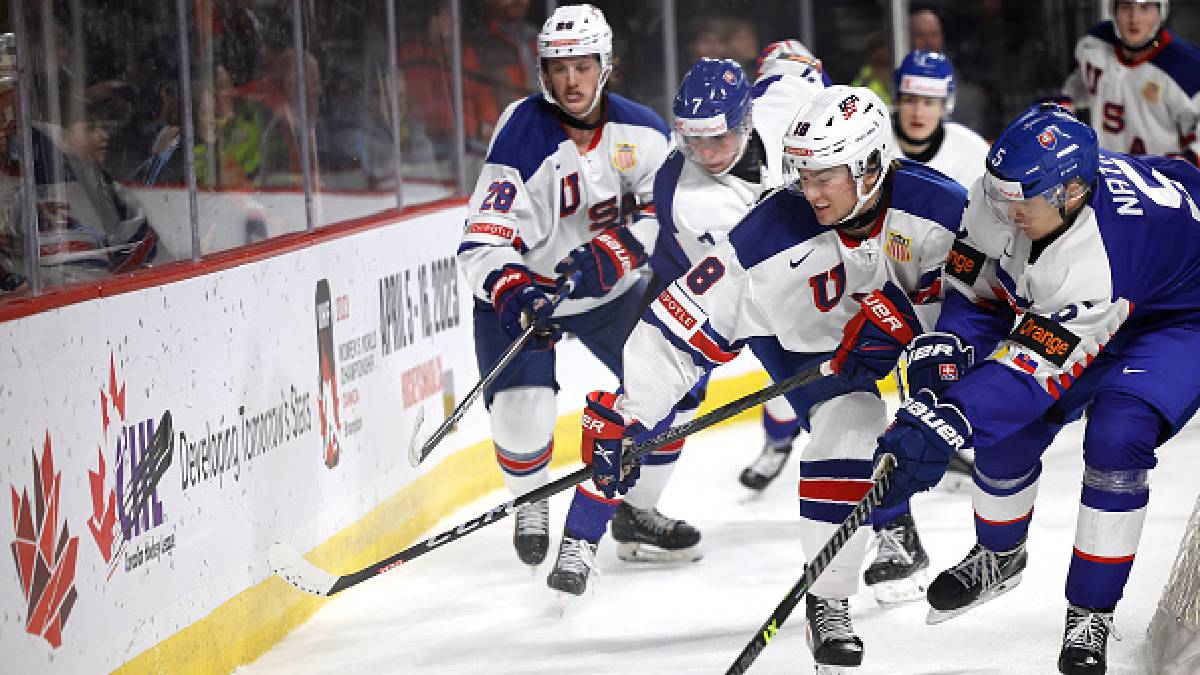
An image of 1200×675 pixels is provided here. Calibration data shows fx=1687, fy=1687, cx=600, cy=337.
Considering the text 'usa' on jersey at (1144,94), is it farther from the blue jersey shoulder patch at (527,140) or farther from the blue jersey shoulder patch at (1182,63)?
the blue jersey shoulder patch at (527,140)

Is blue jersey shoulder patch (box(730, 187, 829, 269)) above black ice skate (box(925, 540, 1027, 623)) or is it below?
above

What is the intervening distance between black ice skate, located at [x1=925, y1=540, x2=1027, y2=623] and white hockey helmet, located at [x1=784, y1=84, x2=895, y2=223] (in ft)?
2.43

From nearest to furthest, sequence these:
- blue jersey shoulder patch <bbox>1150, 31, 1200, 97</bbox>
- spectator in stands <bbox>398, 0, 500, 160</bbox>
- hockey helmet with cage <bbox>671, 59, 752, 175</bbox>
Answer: hockey helmet with cage <bbox>671, 59, 752, 175</bbox>, spectator in stands <bbox>398, 0, 500, 160</bbox>, blue jersey shoulder patch <bbox>1150, 31, 1200, 97</bbox>

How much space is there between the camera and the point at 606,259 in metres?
4.10

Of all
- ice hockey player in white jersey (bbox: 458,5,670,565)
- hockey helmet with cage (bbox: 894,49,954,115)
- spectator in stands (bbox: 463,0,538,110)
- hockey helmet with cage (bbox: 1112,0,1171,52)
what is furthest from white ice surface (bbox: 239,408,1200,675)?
spectator in stands (bbox: 463,0,538,110)

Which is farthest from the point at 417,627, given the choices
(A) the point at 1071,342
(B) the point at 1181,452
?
(B) the point at 1181,452

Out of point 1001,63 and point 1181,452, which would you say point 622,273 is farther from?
point 1001,63

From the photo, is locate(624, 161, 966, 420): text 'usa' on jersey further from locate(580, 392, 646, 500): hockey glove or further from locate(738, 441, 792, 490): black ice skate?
locate(738, 441, 792, 490): black ice skate

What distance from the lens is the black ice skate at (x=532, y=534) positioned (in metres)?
4.32

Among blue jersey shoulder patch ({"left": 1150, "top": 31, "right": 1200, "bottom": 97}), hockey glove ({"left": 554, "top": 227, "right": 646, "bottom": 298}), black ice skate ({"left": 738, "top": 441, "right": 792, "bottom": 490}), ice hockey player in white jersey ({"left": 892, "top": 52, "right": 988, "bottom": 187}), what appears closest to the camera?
hockey glove ({"left": 554, "top": 227, "right": 646, "bottom": 298})

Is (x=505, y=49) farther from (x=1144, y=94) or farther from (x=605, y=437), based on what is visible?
(x=605, y=437)

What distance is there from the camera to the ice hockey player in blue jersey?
2.86 m

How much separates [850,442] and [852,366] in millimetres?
150

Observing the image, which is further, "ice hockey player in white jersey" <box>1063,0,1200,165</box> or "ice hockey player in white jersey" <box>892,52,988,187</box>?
"ice hockey player in white jersey" <box>1063,0,1200,165</box>
